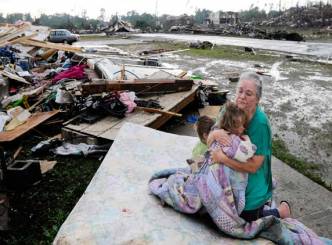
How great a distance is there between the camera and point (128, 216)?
125 inches

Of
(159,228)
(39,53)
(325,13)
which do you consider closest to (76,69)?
(39,53)

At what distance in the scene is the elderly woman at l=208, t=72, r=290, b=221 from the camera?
2986mm

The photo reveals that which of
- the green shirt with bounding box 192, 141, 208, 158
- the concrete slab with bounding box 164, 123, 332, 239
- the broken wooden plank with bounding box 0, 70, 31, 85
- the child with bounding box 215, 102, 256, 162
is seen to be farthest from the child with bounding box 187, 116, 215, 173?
the broken wooden plank with bounding box 0, 70, 31, 85

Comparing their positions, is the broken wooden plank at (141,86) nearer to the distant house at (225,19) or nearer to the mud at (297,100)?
the mud at (297,100)

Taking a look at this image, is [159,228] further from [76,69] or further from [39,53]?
→ [39,53]

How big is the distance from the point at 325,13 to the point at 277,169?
193 feet

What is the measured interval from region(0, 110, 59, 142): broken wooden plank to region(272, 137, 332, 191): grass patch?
3965 mm

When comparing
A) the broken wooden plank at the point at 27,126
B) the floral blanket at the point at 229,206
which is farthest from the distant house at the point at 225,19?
the floral blanket at the point at 229,206

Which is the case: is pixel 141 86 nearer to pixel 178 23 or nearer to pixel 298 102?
pixel 298 102

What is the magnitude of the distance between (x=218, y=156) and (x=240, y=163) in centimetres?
17

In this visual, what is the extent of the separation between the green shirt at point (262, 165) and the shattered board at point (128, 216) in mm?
331

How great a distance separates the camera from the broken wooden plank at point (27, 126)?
645 cm

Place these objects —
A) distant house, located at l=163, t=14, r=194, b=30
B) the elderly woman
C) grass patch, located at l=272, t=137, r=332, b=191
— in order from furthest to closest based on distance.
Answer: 1. distant house, located at l=163, t=14, r=194, b=30
2. grass patch, located at l=272, t=137, r=332, b=191
3. the elderly woman

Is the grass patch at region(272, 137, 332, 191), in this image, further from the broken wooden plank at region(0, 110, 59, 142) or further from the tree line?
the tree line
